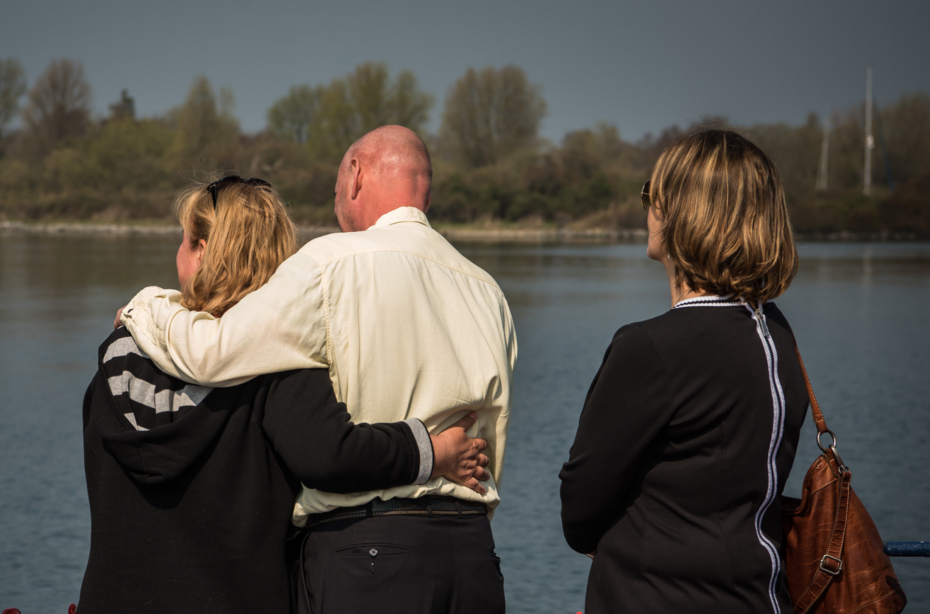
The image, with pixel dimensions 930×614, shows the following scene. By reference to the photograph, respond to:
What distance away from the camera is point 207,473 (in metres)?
1.68

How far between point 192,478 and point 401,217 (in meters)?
0.73

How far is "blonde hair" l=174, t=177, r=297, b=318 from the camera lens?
5.76ft

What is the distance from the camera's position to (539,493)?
7.99 m

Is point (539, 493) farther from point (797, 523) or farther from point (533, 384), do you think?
point (797, 523)

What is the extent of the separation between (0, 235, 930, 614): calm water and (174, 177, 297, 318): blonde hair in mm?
4849

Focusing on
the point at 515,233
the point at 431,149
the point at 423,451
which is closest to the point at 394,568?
the point at 423,451

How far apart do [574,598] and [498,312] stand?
4.81 meters

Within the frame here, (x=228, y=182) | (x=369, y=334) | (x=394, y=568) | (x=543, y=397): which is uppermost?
(x=228, y=182)

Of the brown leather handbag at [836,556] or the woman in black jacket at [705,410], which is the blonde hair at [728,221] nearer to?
the woman in black jacket at [705,410]

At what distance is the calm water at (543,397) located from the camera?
6.59m

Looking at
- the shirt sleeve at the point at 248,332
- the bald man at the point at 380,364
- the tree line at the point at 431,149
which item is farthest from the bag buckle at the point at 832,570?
the tree line at the point at 431,149

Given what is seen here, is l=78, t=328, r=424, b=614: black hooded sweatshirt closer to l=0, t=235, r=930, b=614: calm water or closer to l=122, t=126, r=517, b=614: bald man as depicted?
l=122, t=126, r=517, b=614: bald man

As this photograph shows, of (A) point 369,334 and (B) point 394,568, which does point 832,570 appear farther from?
(A) point 369,334

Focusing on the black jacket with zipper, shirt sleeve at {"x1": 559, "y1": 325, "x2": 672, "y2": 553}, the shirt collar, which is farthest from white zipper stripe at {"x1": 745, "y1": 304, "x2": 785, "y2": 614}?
the shirt collar
